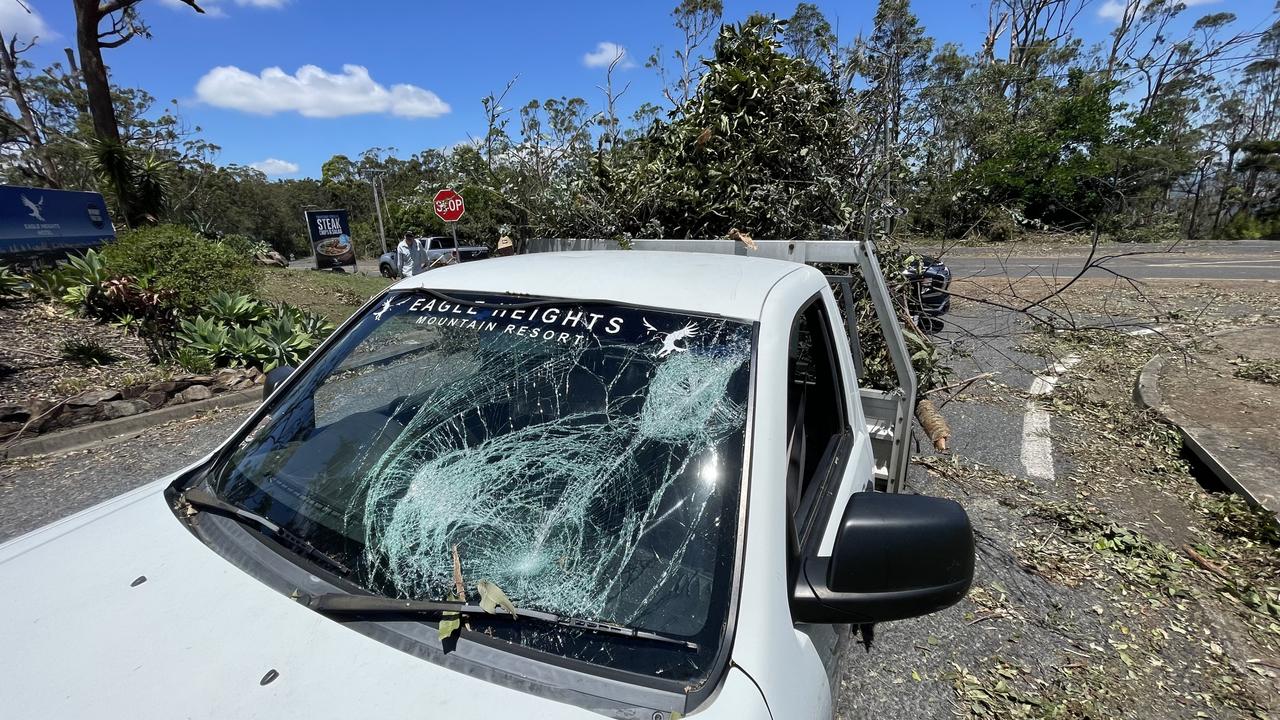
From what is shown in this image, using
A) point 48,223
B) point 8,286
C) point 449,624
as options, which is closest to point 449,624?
point 449,624

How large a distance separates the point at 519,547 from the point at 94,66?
17.7 metres

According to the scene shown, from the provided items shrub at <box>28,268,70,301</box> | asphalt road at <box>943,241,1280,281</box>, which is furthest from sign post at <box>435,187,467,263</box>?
asphalt road at <box>943,241,1280,281</box>

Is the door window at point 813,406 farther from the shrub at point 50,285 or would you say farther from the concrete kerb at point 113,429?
the shrub at point 50,285

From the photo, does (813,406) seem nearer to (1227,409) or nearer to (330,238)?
(1227,409)

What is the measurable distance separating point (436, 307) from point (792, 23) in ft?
16.8

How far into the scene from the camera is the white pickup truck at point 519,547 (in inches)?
42.6

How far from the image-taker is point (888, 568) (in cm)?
120

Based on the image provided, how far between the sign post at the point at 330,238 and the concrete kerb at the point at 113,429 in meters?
18.1

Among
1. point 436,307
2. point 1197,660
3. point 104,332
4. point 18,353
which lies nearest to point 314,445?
point 436,307

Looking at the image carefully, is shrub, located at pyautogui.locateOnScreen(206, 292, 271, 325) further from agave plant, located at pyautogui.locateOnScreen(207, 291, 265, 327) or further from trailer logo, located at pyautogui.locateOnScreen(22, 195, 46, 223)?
trailer logo, located at pyautogui.locateOnScreen(22, 195, 46, 223)

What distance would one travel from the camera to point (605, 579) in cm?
124

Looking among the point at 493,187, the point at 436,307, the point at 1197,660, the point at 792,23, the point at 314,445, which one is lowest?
the point at 1197,660

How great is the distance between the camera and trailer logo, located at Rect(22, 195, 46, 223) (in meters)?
10.3

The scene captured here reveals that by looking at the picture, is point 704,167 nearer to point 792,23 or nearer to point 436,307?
point 792,23
